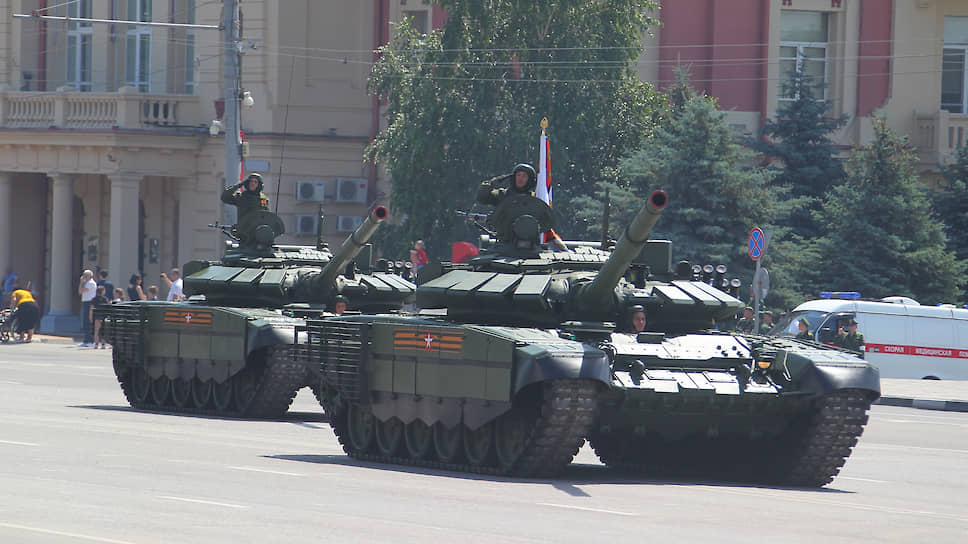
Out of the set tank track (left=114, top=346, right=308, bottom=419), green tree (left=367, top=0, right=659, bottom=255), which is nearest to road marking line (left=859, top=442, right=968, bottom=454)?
tank track (left=114, top=346, right=308, bottom=419)

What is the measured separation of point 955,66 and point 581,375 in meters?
27.8

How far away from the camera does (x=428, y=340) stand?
14.9m

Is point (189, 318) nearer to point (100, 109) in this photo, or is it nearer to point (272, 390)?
point (272, 390)

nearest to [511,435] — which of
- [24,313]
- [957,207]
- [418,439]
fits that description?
[418,439]

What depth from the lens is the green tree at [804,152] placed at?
3522 cm

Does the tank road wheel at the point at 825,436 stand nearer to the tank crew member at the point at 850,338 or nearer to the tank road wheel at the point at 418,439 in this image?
the tank road wheel at the point at 418,439

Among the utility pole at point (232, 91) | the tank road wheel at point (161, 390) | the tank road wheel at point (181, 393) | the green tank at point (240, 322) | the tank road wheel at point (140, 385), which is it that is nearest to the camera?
the green tank at point (240, 322)

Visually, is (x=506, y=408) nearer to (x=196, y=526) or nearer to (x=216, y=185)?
(x=196, y=526)

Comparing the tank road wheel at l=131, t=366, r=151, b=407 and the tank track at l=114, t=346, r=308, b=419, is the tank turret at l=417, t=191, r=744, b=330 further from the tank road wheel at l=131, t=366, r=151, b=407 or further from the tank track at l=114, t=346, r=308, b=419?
the tank road wheel at l=131, t=366, r=151, b=407

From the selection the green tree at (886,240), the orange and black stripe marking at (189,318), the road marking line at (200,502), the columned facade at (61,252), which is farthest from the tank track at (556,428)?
the columned facade at (61,252)

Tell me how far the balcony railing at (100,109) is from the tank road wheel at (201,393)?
19.3m

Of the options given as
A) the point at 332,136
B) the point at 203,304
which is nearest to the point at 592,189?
the point at 332,136

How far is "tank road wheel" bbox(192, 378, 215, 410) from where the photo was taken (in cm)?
2119

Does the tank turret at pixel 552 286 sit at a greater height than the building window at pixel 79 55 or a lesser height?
lesser
